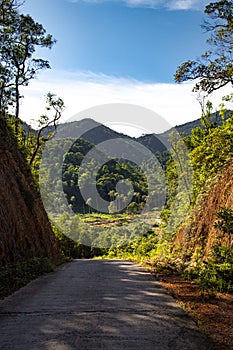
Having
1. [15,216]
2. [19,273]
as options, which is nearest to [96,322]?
[19,273]

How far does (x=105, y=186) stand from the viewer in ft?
329

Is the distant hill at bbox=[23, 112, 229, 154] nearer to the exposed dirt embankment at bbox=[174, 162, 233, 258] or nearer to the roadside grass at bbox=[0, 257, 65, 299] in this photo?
the exposed dirt embankment at bbox=[174, 162, 233, 258]

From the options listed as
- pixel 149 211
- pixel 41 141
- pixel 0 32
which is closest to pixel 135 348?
pixel 0 32

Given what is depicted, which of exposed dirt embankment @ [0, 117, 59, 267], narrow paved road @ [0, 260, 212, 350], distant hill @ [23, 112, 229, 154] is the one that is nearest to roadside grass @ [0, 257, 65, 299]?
exposed dirt embankment @ [0, 117, 59, 267]

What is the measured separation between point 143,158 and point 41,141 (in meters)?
74.2

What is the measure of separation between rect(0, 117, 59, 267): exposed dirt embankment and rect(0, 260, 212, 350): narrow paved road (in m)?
4.68

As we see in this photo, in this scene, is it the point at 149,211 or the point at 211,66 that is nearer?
the point at 211,66

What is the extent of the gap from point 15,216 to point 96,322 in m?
10.7

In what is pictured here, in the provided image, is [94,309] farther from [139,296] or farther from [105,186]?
[105,186]

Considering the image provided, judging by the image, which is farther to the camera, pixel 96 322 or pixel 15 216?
pixel 15 216

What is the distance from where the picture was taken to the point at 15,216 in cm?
1556

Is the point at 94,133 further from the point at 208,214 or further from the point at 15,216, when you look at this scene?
the point at 15,216

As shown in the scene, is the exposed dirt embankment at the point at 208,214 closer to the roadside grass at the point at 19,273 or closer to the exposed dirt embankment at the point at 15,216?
the roadside grass at the point at 19,273

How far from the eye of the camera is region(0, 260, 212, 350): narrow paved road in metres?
4.73
